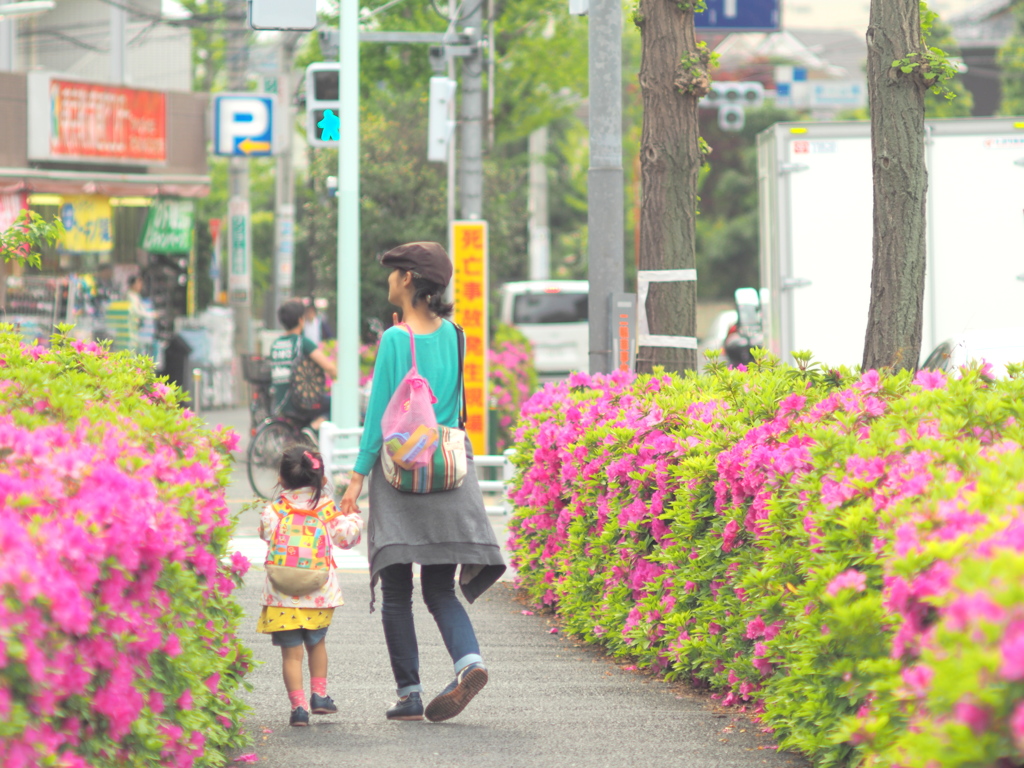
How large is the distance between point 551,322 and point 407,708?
19.6m

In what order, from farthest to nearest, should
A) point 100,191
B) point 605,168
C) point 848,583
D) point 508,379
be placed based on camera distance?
point 100,191
point 508,379
point 605,168
point 848,583

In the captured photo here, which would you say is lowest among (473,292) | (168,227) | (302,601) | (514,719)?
(514,719)

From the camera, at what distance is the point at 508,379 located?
656 inches

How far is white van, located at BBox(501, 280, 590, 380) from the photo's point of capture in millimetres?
24625

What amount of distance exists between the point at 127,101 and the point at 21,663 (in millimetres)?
20910

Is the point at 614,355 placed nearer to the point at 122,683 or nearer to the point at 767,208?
the point at 767,208

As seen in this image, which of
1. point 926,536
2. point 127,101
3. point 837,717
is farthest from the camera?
point 127,101

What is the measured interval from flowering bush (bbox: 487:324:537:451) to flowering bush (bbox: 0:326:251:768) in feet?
34.9

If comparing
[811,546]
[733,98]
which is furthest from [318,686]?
[733,98]

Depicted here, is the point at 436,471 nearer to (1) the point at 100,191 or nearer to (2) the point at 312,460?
(2) the point at 312,460

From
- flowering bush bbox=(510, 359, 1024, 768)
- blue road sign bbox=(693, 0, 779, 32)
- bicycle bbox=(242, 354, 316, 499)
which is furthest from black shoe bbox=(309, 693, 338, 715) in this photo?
blue road sign bbox=(693, 0, 779, 32)

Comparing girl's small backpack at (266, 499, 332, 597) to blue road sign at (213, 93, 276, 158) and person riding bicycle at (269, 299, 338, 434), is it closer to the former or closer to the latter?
person riding bicycle at (269, 299, 338, 434)

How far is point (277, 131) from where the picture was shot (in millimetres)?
23797

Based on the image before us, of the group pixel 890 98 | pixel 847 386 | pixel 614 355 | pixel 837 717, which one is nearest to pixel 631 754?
pixel 837 717
